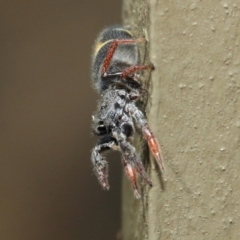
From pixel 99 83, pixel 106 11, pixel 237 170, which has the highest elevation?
pixel 106 11

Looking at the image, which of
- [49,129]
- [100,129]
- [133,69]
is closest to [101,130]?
[100,129]

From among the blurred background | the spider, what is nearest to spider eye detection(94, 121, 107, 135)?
the spider

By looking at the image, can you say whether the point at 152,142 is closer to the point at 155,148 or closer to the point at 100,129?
the point at 155,148

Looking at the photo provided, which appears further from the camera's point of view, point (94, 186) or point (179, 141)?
point (94, 186)

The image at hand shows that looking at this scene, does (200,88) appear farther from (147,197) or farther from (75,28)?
(75,28)

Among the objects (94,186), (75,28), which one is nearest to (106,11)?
(75,28)

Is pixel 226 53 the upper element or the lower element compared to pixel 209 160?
upper

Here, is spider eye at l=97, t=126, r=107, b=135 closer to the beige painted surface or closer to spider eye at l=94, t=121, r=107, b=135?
spider eye at l=94, t=121, r=107, b=135
